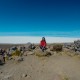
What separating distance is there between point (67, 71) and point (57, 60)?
4556mm

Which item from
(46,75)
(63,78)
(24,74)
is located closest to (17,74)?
(24,74)

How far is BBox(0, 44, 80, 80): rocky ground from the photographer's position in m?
19.8

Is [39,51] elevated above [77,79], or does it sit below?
above

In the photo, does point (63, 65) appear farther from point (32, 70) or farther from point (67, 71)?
point (32, 70)

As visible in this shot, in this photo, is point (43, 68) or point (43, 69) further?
point (43, 68)

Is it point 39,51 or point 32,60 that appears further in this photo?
point 39,51

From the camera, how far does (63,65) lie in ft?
73.8

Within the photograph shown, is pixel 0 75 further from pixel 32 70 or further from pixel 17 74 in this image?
pixel 32 70

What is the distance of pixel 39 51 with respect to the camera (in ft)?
92.1

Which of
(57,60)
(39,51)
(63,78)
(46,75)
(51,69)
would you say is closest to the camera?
(63,78)

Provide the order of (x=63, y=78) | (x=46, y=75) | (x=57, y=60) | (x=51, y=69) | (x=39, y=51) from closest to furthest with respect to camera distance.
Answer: (x=63, y=78)
(x=46, y=75)
(x=51, y=69)
(x=57, y=60)
(x=39, y=51)

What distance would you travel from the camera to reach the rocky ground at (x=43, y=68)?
1978 centimetres

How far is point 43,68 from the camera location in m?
22.1

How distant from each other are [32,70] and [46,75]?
2176mm
